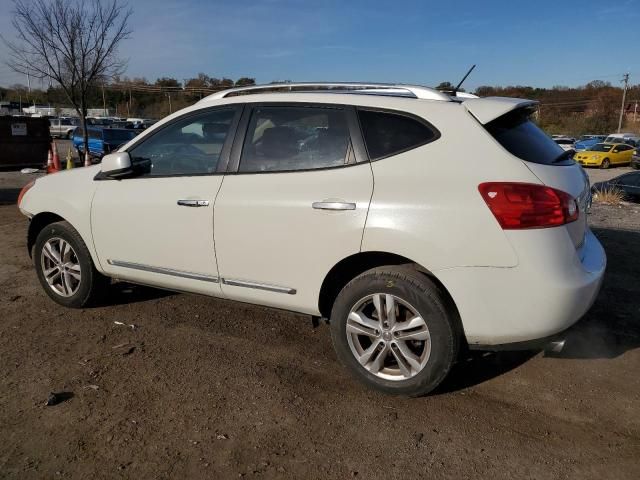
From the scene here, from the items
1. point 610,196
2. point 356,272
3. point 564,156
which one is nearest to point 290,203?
point 356,272

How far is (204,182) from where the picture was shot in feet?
11.6

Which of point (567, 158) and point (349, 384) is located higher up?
point (567, 158)

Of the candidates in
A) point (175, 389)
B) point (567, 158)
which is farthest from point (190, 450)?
point (567, 158)

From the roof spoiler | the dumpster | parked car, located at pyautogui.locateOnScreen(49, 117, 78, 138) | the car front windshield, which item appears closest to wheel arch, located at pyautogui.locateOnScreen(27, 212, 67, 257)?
the roof spoiler

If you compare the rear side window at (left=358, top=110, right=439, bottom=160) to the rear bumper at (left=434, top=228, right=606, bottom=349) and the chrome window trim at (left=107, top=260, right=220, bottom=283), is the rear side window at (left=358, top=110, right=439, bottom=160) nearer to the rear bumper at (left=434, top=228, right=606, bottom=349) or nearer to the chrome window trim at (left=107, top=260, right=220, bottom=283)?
the rear bumper at (left=434, top=228, right=606, bottom=349)

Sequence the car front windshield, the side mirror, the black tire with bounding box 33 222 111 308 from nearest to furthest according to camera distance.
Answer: the side mirror < the black tire with bounding box 33 222 111 308 < the car front windshield

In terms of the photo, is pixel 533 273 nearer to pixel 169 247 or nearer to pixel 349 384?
pixel 349 384

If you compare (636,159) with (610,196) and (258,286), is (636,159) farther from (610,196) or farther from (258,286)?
(258,286)

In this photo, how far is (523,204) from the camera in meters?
2.66

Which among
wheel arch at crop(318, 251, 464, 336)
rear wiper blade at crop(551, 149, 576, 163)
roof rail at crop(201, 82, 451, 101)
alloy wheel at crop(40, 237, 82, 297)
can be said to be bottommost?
alloy wheel at crop(40, 237, 82, 297)

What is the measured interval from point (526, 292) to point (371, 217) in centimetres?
90

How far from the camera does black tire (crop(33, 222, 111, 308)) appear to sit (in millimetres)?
4207

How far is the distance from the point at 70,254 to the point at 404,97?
3006 millimetres

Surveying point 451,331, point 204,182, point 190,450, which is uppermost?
point 204,182
